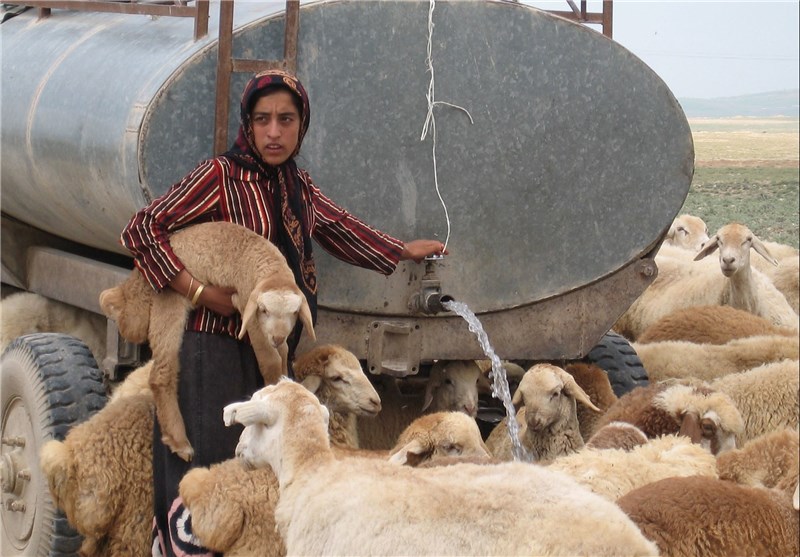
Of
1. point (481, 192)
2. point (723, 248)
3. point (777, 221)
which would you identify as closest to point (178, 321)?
point (481, 192)

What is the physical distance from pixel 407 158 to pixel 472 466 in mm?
2167

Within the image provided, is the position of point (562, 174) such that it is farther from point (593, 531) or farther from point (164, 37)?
point (593, 531)

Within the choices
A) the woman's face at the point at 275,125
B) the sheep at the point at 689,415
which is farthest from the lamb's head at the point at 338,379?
the sheep at the point at 689,415

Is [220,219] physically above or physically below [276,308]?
above

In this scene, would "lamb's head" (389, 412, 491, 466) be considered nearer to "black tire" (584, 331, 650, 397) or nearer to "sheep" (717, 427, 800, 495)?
"sheep" (717, 427, 800, 495)

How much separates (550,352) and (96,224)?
2362 mm

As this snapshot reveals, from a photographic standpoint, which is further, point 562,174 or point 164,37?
point 562,174

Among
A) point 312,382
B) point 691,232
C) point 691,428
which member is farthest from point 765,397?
point 691,232

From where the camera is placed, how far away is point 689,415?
571cm

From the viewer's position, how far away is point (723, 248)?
9.70 metres

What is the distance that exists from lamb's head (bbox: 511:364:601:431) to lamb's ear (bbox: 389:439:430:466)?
974mm

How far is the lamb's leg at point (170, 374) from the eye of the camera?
16.5 feet

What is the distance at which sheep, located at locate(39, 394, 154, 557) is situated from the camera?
5.33 m

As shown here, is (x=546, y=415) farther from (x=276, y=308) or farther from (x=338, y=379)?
(x=276, y=308)
